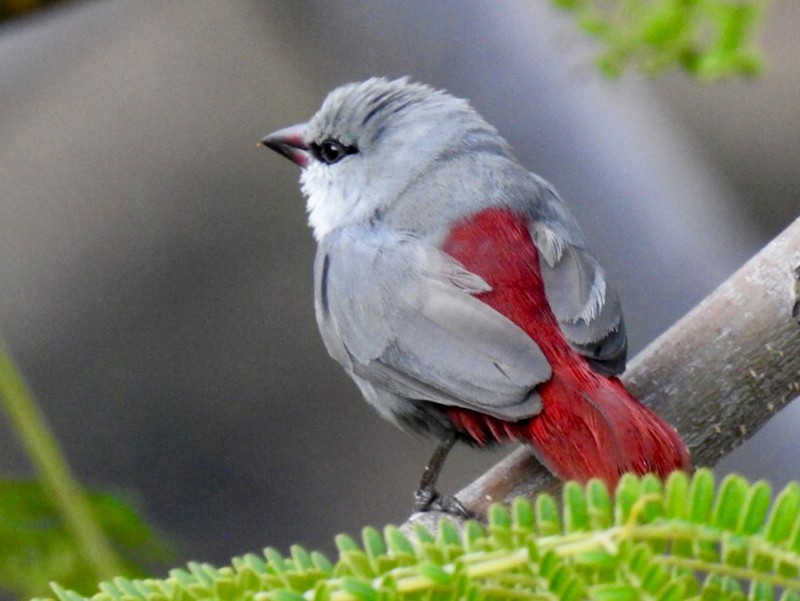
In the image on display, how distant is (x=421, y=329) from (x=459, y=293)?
3.8 inches

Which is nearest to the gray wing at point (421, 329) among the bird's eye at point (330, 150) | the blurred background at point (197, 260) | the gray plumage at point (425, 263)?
the gray plumage at point (425, 263)

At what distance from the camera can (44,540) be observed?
267 centimetres

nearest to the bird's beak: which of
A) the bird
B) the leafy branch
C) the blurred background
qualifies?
the bird

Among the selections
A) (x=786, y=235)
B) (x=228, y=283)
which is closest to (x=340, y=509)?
(x=228, y=283)

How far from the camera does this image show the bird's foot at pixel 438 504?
196 centimetres

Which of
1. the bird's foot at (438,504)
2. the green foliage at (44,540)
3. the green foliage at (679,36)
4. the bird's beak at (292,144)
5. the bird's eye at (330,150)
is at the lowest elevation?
the green foliage at (44,540)

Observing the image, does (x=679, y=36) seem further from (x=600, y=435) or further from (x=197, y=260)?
(x=197, y=260)

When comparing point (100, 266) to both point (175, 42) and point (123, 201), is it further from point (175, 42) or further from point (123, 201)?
point (175, 42)

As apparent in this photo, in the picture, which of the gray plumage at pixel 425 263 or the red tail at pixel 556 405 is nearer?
the red tail at pixel 556 405

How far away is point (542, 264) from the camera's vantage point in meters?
2.28

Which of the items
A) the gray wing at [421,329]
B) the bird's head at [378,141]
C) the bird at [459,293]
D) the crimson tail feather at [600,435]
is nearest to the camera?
the crimson tail feather at [600,435]

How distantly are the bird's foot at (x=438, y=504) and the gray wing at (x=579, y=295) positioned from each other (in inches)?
12.9

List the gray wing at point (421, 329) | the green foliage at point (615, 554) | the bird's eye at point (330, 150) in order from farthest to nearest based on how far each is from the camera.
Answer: the bird's eye at point (330, 150), the gray wing at point (421, 329), the green foliage at point (615, 554)

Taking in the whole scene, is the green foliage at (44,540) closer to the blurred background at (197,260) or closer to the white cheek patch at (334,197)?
the white cheek patch at (334,197)
